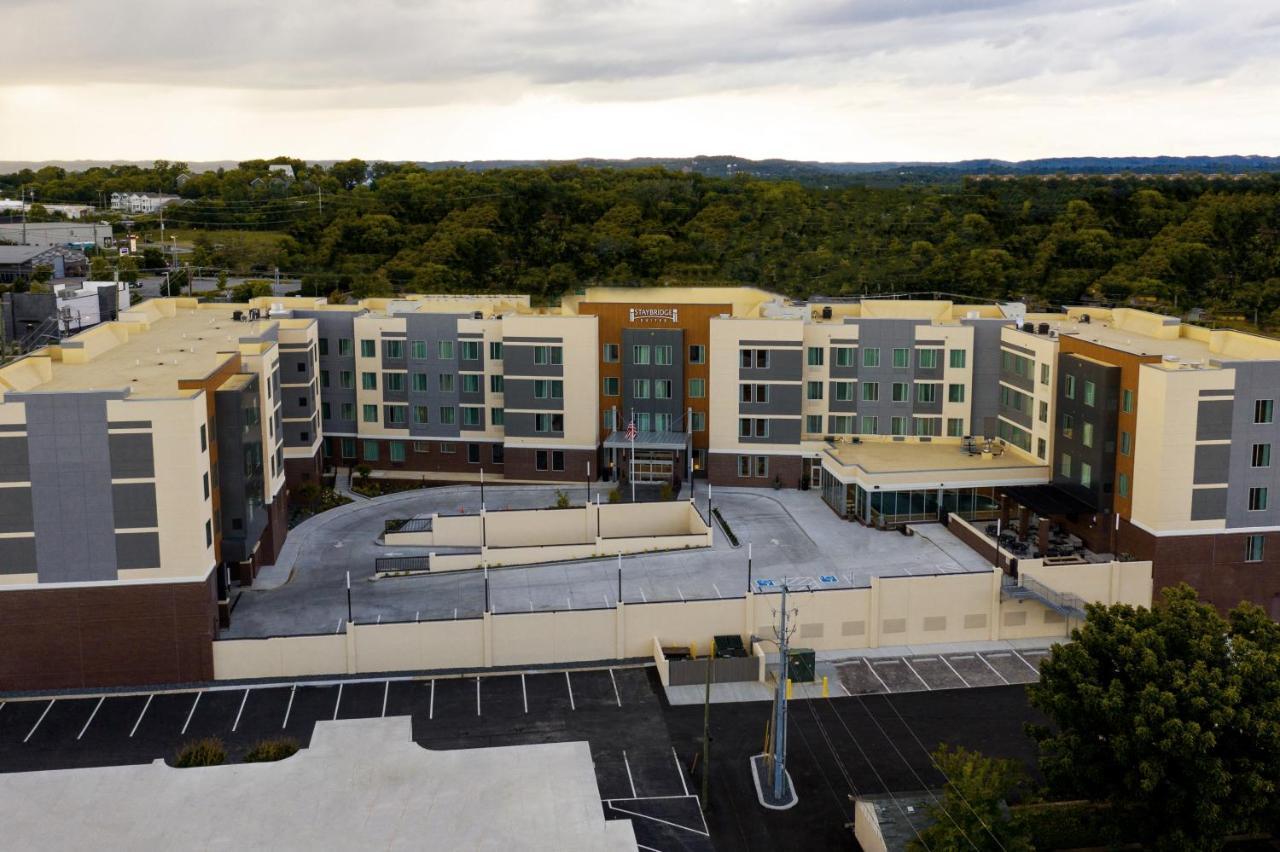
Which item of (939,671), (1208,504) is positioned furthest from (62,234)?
(1208,504)

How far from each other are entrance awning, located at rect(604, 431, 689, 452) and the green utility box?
84.4 feet

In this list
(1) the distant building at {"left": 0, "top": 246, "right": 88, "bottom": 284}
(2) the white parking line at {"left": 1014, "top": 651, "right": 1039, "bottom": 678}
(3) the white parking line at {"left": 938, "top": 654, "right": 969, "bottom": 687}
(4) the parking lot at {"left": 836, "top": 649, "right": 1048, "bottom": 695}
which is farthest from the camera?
(1) the distant building at {"left": 0, "top": 246, "right": 88, "bottom": 284}

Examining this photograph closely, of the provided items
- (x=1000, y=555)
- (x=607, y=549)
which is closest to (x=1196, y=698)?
(x=1000, y=555)

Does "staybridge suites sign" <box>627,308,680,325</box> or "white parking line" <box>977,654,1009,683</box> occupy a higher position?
"staybridge suites sign" <box>627,308,680,325</box>

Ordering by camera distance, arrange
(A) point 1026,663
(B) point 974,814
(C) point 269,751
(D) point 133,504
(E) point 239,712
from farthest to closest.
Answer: (A) point 1026,663 → (D) point 133,504 → (E) point 239,712 → (C) point 269,751 → (B) point 974,814

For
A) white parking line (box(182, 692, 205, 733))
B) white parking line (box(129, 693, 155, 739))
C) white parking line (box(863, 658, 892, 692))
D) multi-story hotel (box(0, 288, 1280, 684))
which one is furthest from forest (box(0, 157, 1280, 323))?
white parking line (box(863, 658, 892, 692))

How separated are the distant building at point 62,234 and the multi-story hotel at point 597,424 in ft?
215

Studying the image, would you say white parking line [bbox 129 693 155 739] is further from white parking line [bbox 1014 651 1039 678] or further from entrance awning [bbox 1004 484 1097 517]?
entrance awning [bbox 1004 484 1097 517]

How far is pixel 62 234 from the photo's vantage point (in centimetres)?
14400

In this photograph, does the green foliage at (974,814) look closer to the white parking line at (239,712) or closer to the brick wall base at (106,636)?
the white parking line at (239,712)

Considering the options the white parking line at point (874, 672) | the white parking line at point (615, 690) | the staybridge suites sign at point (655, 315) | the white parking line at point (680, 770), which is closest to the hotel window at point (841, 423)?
the staybridge suites sign at point (655, 315)

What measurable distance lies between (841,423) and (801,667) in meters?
30.7

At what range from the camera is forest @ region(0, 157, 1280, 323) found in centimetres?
12281

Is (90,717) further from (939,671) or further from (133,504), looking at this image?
(939,671)
